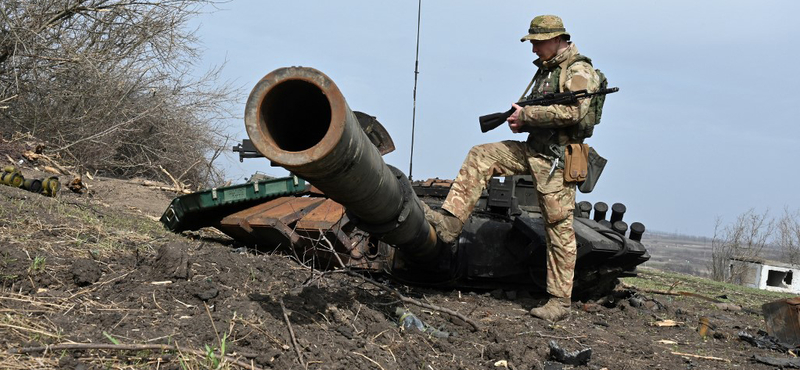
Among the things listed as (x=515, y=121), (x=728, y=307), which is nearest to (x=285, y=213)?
(x=515, y=121)

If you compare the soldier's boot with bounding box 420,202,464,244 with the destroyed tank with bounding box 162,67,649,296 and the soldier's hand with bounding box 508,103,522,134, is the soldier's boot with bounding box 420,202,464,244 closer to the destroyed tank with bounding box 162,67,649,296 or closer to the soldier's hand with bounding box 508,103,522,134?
the destroyed tank with bounding box 162,67,649,296

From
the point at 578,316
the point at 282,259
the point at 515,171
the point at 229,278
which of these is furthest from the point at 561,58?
the point at 229,278

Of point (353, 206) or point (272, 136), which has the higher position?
point (272, 136)

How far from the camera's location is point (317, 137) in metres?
3.53

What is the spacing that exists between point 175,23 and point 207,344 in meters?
12.0

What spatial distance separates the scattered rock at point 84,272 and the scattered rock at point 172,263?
12.9 inches

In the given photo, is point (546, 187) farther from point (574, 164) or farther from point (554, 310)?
point (554, 310)

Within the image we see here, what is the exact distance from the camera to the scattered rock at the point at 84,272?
4.14 meters

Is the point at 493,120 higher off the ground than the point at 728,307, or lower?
higher

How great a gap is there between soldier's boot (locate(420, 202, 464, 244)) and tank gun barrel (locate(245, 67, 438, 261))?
1.43m

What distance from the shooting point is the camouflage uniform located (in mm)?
5613

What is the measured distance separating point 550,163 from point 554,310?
1.09 meters

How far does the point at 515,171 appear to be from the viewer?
593 cm

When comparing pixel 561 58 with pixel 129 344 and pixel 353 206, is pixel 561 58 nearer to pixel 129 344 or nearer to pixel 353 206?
pixel 353 206
